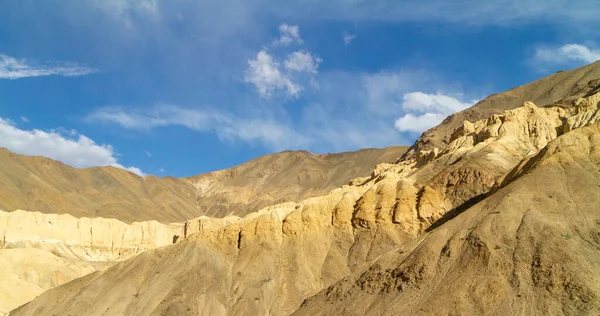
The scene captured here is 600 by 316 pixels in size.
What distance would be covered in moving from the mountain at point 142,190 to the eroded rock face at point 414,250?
74013mm

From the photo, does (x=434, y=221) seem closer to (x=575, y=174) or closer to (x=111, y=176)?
(x=575, y=174)

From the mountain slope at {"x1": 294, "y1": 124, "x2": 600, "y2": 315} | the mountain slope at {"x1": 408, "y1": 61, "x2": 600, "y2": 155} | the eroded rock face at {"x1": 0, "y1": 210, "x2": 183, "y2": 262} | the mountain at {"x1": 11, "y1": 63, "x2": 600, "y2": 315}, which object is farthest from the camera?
the mountain slope at {"x1": 408, "y1": 61, "x2": 600, "y2": 155}

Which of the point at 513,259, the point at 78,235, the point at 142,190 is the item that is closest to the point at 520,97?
the point at 78,235

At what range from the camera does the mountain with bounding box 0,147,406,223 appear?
13725 centimetres

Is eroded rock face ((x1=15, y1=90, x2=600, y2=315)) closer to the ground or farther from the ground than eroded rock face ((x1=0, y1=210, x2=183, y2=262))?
closer to the ground

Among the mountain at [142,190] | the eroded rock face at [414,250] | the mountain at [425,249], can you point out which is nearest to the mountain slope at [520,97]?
the mountain at [142,190]

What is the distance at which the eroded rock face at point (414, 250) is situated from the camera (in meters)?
33.8

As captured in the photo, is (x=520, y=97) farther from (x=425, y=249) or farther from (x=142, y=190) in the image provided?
(x=425, y=249)

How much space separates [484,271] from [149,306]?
32.9 metres

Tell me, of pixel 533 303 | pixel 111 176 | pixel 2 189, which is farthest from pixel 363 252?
pixel 111 176

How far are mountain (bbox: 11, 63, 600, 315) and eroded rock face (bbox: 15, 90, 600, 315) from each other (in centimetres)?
11

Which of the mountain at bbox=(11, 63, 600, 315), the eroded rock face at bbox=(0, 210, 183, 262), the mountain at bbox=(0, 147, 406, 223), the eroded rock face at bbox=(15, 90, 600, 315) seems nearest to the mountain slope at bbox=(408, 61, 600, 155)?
the mountain at bbox=(0, 147, 406, 223)

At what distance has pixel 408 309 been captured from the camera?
35.2 metres

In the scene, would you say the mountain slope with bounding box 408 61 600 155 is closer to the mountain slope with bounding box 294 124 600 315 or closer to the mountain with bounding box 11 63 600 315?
the mountain with bounding box 11 63 600 315
